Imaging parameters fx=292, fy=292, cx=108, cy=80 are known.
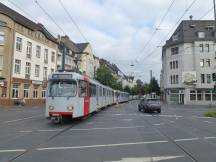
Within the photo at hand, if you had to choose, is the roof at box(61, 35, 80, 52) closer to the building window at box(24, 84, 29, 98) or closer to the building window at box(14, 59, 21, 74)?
the building window at box(24, 84, 29, 98)

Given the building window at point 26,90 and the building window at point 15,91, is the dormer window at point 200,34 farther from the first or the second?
the building window at point 15,91

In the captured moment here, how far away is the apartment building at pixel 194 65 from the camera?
200ft

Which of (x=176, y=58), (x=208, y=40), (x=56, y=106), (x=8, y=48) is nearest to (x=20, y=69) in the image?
(x=8, y=48)

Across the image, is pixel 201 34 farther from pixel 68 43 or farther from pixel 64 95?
pixel 64 95

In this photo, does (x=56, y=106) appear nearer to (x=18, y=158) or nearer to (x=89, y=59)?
(x=18, y=158)

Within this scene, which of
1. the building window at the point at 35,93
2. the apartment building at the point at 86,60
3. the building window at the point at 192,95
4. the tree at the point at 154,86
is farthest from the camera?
the tree at the point at 154,86

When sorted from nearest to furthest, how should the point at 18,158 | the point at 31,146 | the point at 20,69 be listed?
the point at 18,158 < the point at 31,146 < the point at 20,69

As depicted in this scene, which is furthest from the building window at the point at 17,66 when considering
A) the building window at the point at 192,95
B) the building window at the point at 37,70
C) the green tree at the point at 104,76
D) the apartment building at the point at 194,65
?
the building window at the point at 192,95

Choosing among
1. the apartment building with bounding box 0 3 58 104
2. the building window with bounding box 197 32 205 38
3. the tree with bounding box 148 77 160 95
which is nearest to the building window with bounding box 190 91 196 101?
the building window with bounding box 197 32 205 38

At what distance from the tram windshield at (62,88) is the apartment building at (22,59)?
1965 centimetres

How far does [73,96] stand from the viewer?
17.0m

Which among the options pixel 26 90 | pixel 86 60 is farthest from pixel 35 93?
pixel 86 60

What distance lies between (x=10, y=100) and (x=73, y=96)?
26098 mm

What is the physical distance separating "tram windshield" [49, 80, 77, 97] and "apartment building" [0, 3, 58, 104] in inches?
774
